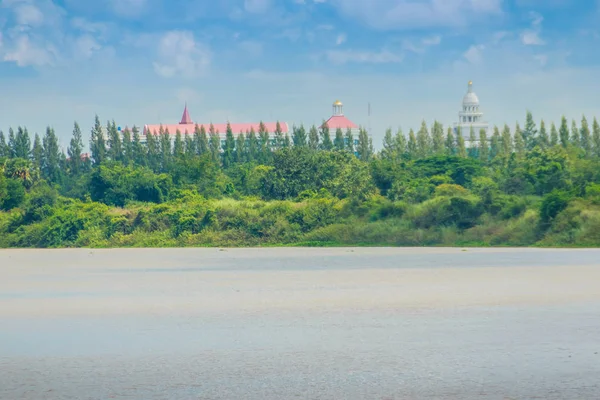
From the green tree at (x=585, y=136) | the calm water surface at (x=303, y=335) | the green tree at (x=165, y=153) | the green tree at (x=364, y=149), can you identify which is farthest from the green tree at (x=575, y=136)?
the calm water surface at (x=303, y=335)

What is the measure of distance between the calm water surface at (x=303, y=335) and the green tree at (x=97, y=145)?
47511 millimetres

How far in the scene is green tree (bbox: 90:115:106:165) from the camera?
73.3m

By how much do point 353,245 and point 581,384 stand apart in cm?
3075

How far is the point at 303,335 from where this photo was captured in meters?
14.6

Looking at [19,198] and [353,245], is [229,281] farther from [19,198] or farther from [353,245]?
[19,198]

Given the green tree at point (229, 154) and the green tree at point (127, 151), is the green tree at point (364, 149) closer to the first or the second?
the green tree at point (229, 154)

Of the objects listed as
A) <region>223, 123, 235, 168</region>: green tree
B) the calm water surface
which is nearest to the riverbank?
the calm water surface

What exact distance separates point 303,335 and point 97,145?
6131 centimetres

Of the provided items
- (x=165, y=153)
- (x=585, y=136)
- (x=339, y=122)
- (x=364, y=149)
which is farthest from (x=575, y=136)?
(x=339, y=122)

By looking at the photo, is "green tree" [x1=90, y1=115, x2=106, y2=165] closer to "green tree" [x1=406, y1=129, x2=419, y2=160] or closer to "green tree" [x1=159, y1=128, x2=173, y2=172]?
"green tree" [x1=159, y1=128, x2=173, y2=172]

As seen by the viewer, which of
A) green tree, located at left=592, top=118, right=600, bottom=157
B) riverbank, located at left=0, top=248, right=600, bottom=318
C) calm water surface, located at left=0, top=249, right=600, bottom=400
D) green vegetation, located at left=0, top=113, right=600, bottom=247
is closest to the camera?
calm water surface, located at left=0, top=249, right=600, bottom=400

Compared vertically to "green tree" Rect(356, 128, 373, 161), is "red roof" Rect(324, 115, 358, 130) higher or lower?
higher

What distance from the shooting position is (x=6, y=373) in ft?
38.6

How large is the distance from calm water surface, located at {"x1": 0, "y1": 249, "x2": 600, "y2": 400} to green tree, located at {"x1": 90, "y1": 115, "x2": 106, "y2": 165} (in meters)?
47.5
